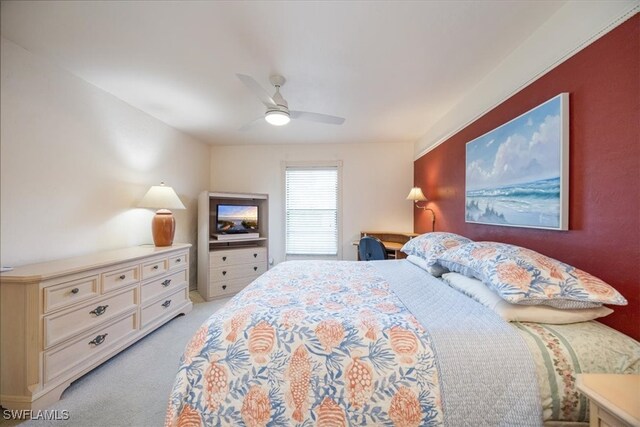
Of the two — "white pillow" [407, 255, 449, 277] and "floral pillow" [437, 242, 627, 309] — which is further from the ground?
"floral pillow" [437, 242, 627, 309]

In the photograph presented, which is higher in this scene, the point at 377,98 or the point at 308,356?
the point at 377,98

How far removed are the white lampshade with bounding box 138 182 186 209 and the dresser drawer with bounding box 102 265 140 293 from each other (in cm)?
80

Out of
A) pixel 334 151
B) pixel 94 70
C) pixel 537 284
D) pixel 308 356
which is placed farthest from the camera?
pixel 334 151

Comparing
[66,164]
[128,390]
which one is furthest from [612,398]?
[66,164]

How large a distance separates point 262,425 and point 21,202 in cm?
217

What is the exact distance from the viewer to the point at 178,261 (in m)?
2.78

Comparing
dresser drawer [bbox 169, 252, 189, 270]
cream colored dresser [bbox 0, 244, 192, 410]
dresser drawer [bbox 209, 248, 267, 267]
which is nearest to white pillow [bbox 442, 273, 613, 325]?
cream colored dresser [bbox 0, 244, 192, 410]

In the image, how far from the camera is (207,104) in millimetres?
2656

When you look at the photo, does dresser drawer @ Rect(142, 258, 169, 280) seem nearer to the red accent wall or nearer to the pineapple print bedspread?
the pineapple print bedspread

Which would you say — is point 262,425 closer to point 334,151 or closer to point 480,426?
point 480,426

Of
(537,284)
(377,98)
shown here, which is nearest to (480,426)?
(537,284)

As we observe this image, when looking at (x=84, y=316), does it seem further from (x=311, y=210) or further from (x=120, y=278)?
→ (x=311, y=210)

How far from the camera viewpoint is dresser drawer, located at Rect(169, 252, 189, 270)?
2.65m

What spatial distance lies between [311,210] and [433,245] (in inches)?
99.9
